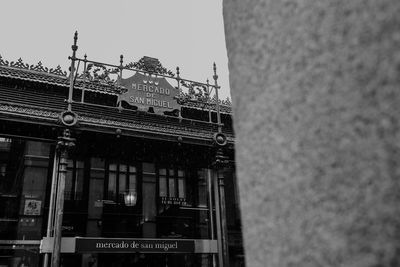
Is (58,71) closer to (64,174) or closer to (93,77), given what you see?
(93,77)

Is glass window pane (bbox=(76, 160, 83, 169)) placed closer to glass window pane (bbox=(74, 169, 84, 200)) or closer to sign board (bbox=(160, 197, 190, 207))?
glass window pane (bbox=(74, 169, 84, 200))

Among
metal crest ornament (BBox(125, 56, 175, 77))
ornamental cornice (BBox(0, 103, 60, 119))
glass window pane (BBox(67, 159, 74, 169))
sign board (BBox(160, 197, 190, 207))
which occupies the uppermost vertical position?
metal crest ornament (BBox(125, 56, 175, 77))

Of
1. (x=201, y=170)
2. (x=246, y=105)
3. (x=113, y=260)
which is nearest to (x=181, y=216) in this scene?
(x=201, y=170)

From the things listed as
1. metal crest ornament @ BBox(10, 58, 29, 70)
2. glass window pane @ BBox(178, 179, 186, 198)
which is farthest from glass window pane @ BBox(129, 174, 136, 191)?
metal crest ornament @ BBox(10, 58, 29, 70)

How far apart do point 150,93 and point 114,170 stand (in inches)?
118

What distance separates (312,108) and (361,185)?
0.47 feet

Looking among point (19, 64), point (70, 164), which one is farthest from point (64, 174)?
point (19, 64)

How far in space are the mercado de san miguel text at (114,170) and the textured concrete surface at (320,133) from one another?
897 centimetres

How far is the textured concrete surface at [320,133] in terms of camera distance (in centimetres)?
46

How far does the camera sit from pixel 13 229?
10148mm

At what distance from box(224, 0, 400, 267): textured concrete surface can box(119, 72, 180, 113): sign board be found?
10365mm

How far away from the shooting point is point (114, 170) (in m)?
12.0

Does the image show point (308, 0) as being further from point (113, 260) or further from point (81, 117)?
point (113, 260)

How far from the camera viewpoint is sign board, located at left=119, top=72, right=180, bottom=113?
1088 centimetres
